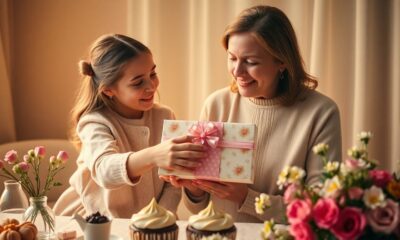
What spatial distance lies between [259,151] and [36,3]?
170 centimetres

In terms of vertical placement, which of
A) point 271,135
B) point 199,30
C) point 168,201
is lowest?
point 168,201

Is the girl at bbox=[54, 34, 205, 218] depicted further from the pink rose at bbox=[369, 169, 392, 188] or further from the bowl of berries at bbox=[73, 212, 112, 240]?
the pink rose at bbox=[369, 169, 392, 188]

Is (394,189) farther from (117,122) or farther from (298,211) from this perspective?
(117,122)

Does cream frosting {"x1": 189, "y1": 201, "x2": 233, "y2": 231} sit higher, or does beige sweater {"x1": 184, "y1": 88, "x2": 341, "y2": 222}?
beige sweater {"x1": 184, "y1": 88, "x2": 341, "y2": 222}

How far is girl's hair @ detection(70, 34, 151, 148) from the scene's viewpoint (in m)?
1.89

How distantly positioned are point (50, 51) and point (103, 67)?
109cm

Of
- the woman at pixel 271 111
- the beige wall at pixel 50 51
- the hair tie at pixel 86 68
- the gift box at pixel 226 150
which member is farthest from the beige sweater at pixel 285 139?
the beige wall at pixel 50 51

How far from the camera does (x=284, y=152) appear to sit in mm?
1879

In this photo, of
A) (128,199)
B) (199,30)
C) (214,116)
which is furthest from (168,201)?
(199,30)

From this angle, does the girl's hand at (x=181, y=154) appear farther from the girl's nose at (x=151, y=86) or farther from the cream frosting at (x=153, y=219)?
the girl's nose at (x=151, y=86)

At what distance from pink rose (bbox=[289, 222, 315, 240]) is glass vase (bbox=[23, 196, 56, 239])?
31.9 inches

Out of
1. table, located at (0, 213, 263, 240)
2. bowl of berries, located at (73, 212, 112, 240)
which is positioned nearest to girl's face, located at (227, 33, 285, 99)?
table, located at (0, 213, 263, 240)

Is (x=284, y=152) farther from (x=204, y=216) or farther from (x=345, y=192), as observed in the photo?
(x=345, y=192)

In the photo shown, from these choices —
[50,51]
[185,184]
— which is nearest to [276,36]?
[185,184]
